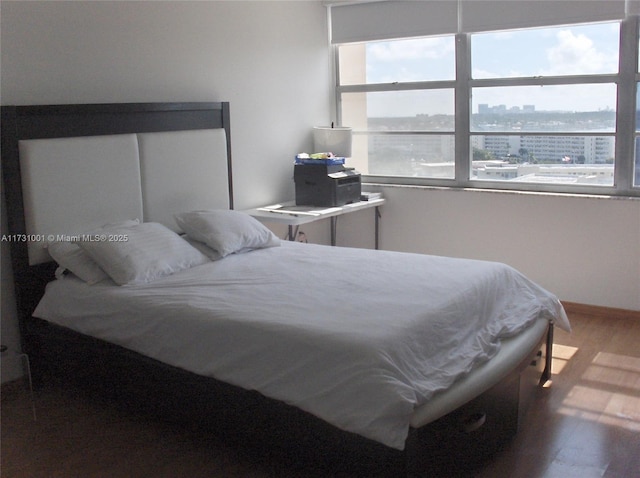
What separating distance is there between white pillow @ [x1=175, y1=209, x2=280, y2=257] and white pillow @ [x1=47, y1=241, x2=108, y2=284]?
2.02 feet

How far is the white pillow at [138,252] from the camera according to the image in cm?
322

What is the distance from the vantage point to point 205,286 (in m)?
3.14

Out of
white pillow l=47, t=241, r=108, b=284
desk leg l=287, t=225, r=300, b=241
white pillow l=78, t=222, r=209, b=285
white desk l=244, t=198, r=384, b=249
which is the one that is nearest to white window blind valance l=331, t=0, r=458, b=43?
→ white desk l=244, t=198, r=384, b=249

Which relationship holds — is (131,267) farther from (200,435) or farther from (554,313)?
(554,313)

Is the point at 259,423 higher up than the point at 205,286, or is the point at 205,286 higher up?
the point at 205,286

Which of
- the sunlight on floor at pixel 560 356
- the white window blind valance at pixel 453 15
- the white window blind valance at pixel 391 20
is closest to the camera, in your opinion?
the sunlight on floor at pixel 560 356

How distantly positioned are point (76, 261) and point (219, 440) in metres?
1.14

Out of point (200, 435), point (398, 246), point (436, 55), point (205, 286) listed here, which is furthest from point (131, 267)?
point (436, 55)

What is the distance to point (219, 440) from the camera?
2857 mm

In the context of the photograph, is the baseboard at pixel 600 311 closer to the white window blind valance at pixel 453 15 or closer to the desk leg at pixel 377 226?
the desk leg at pixel 377 226

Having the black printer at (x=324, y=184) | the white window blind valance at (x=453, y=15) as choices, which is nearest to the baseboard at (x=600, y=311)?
the black printer at (x=324, y=184)

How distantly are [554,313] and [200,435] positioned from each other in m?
1.72

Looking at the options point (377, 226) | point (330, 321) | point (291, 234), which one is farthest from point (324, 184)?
point (330, 321)

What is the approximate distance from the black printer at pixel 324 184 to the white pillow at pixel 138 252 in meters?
1.33
